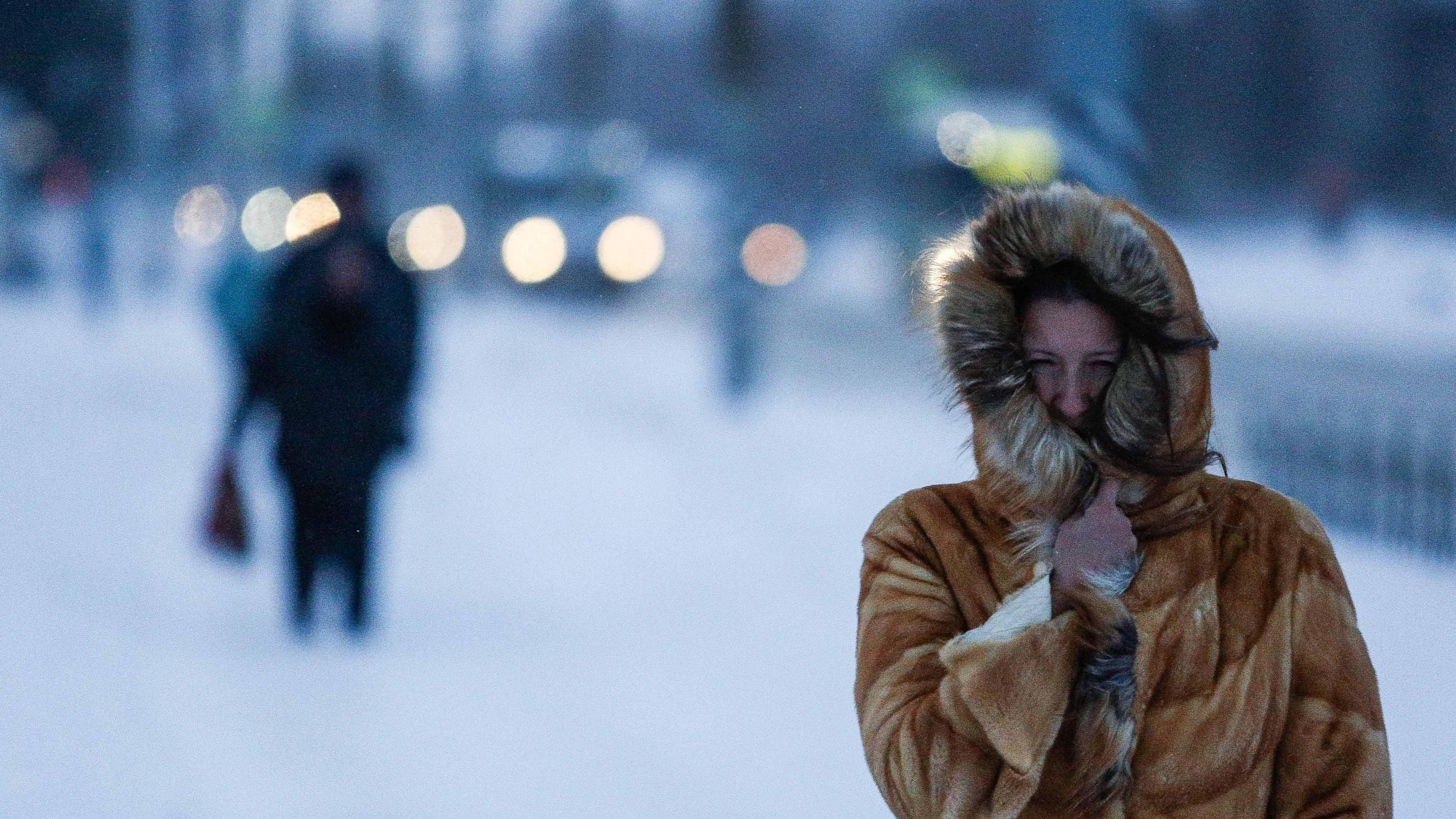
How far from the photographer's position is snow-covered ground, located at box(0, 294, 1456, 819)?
4770mm

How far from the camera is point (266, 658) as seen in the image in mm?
6215

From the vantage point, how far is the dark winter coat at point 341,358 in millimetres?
6039

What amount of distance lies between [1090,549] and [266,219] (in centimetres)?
1333

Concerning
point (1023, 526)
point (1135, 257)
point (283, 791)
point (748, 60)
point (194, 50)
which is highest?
point (194, 50)

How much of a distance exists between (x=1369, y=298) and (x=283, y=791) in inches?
385

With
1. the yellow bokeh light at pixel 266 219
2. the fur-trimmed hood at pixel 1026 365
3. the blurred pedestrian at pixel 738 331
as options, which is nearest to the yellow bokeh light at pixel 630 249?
the yellow bokeh light at pixel 266 219

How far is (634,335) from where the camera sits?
20.7 meters

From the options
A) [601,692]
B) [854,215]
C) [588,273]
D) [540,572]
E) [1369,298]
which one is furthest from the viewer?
[588,273]

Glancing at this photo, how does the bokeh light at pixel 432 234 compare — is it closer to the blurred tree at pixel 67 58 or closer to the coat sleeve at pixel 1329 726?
the blurred tree at pixel 67 58

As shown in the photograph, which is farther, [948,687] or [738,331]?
[738,331]

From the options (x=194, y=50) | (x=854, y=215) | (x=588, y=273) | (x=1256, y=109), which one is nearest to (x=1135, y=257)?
(x=1256, y=109)

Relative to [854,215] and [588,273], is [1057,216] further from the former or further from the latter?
[588,273]

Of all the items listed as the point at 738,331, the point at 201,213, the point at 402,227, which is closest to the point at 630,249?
the point at 402,227

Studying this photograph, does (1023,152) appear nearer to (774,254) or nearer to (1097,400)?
(774,254)
